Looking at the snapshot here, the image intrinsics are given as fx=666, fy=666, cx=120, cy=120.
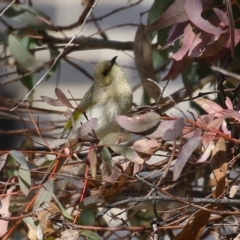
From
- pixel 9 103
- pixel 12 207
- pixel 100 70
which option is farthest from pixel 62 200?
pixel 9 103

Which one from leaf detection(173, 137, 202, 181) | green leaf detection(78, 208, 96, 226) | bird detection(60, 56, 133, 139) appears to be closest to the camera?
leaf detection(173, 137, 202, 181)

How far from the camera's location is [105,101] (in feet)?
6.98

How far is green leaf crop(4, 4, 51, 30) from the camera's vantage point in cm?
234

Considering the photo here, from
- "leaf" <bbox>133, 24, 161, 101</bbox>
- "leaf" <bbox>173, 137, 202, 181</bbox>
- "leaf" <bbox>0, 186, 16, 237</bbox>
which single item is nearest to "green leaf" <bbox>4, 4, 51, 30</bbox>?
"leaf" <bbox>133, 24, 161, 101</bbox>

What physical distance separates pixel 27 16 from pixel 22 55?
0.46ft

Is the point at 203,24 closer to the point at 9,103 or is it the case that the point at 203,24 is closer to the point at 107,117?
the point at 107,117

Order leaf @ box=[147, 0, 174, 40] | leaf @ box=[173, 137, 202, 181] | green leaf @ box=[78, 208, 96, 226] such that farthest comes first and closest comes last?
leaf @ box=[147, 0, 174, 40], green leaf @ box=[78, 208, 96, 226], leaf @ box=[173, 137, 202, 181]

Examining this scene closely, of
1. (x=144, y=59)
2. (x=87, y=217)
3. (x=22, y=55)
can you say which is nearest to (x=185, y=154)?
(x=87, y=217)

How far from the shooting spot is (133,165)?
1.38m

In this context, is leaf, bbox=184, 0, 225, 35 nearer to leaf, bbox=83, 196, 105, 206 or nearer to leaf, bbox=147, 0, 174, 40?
leaf, bbox=83, 196, 105, 206

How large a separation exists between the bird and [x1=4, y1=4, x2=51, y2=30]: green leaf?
11.0 inches

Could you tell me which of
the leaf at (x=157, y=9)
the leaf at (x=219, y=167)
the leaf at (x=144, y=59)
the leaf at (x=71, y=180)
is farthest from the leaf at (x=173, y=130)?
the leaf at (x=144, y=59)

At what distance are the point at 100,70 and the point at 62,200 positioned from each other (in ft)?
1.78

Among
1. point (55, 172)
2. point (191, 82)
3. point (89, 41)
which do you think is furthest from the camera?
point (89, 41)
